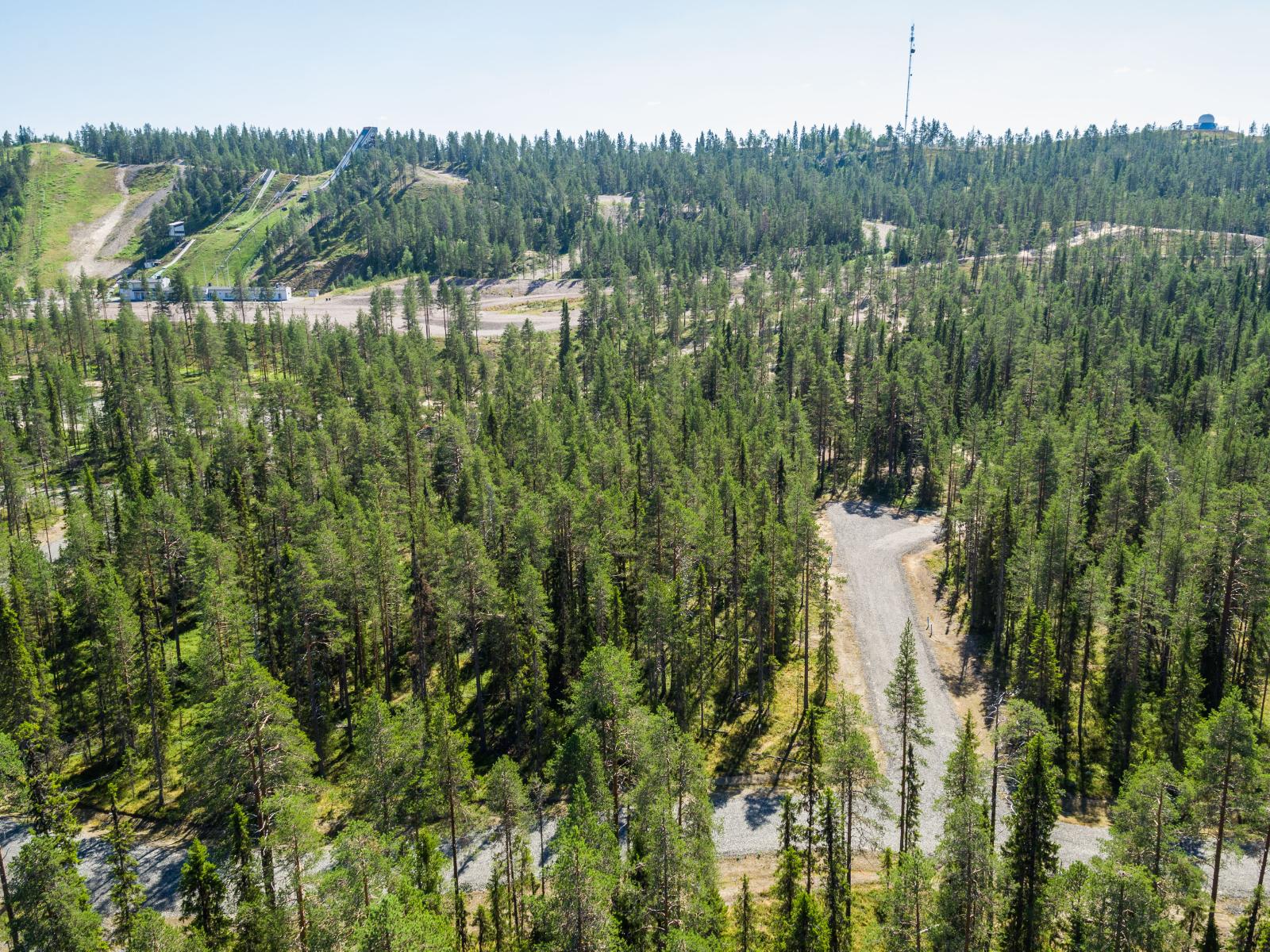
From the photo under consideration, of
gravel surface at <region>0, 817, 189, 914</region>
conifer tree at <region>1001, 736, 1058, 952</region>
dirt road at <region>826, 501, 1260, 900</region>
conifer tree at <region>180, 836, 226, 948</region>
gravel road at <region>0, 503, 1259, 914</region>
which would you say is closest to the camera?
conifer tree at <region>180, 836, 226, 948</region>

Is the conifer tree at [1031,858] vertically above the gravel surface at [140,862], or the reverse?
the conifer tree at [1031,858]

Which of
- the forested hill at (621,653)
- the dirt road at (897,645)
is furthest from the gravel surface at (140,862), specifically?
the dirt road at (897,645)

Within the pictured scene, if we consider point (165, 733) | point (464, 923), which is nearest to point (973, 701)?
point (464, 923)

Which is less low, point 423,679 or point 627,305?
point 627,305

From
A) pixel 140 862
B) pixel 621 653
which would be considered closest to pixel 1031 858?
pixel 621 653

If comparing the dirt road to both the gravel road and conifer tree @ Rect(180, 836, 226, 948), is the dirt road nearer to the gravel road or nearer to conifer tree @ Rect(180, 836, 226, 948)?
the gravel road

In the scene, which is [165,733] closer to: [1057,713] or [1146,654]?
[1057,713]

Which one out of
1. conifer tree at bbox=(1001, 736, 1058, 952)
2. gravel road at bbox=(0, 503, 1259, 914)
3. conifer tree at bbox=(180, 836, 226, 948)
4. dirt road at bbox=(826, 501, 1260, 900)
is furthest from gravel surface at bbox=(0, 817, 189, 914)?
conifer tree at bbox=(1001, 736, 1058, 952)

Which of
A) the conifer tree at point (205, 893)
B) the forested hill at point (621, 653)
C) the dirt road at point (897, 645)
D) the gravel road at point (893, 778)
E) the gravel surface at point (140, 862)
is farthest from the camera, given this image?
the dirt road at point (897, 645)

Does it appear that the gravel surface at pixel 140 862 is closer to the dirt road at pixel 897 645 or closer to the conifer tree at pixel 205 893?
the conifer tree at pixel 205 893
